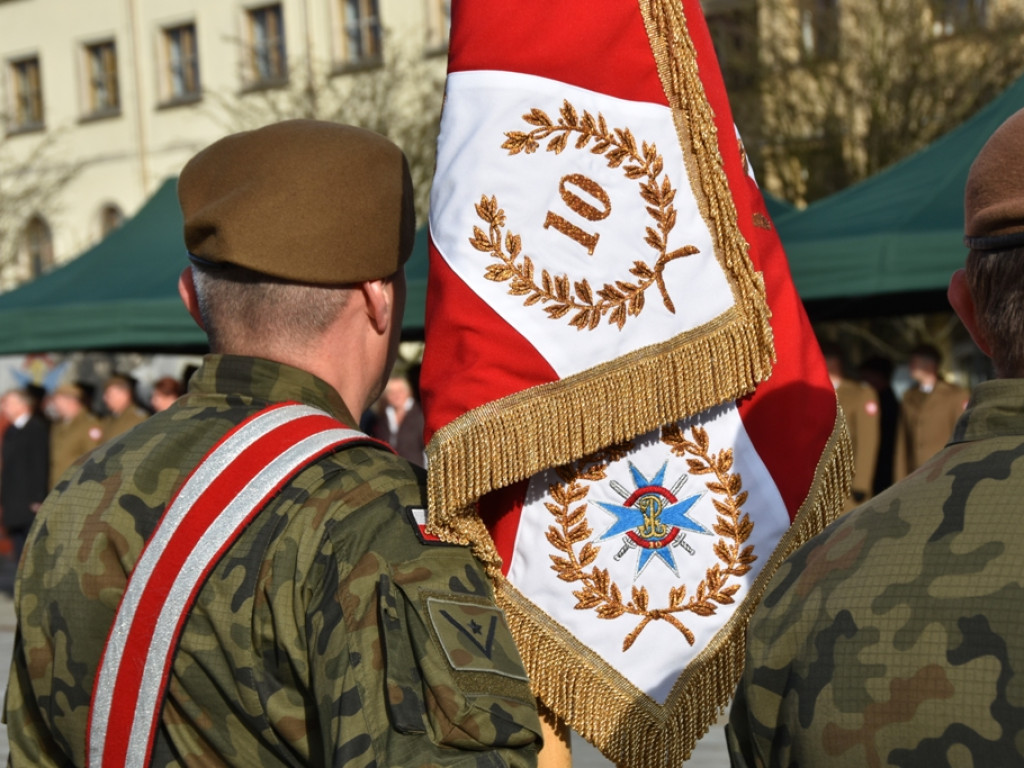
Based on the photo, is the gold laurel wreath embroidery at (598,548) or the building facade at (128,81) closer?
the gold laurel wreath embroidery at (598,548)

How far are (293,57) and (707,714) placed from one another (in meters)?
20.0

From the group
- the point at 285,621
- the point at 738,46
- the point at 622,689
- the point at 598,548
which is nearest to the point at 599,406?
the point at 598,548

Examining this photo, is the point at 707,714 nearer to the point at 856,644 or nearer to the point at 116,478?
the point at 856,644

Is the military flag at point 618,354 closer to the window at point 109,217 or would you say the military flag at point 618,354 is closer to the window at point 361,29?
the window at point 361,29

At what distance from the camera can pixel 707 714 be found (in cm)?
208

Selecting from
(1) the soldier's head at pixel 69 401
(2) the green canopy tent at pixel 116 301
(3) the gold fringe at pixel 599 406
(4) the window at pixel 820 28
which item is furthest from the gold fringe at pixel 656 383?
Result: (4) the window at pixel 820 28

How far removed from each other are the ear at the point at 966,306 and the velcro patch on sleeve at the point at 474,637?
57 centimetres

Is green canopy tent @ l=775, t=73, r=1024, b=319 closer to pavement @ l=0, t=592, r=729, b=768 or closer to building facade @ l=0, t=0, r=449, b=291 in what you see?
pavement @ l=0, t=592, r=729, b=768

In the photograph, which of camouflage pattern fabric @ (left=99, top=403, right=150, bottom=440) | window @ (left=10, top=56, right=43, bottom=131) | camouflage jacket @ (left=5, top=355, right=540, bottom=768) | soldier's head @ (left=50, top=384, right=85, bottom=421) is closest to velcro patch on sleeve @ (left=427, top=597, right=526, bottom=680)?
camouflage jacket @ (left=5, top=355, right=540, bottom=768)

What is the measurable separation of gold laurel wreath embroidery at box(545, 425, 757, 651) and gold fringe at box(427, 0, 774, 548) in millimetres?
79

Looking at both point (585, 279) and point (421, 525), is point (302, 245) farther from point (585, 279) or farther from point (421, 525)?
point (585, 279)

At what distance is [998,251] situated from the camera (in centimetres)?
143

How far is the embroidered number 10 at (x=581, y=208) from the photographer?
201 cm

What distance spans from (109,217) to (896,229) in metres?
19.5
